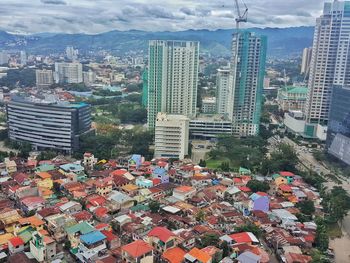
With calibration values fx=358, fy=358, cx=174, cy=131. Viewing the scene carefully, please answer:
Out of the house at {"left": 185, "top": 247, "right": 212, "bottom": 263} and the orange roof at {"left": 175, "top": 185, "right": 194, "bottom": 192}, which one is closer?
the house at {"left": 185, "top": 247, "right": 212, "bottom": 263}

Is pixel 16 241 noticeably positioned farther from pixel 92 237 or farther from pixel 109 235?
pixel 109 235

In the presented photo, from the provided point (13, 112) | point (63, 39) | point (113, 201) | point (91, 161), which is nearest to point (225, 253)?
point (113, 201)

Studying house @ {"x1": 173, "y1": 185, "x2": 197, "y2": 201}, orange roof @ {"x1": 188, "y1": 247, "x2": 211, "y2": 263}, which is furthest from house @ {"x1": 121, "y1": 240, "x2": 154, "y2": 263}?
house @ {"x1": 173, "y1": 185, "x2": 197, "y2": 201}

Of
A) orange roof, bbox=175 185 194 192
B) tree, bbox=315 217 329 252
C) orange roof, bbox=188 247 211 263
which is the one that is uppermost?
orange roof, bbox=175 185 194 192

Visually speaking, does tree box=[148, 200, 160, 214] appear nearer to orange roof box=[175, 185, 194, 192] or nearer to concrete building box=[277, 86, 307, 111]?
orange roof box=[175, 185, 194, 192]

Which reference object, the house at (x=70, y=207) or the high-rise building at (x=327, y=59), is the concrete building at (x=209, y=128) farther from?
the house at (x=70, y=207)

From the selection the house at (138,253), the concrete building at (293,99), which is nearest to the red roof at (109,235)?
the house at (138,253)

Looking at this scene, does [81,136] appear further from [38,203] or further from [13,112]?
[38,203]
